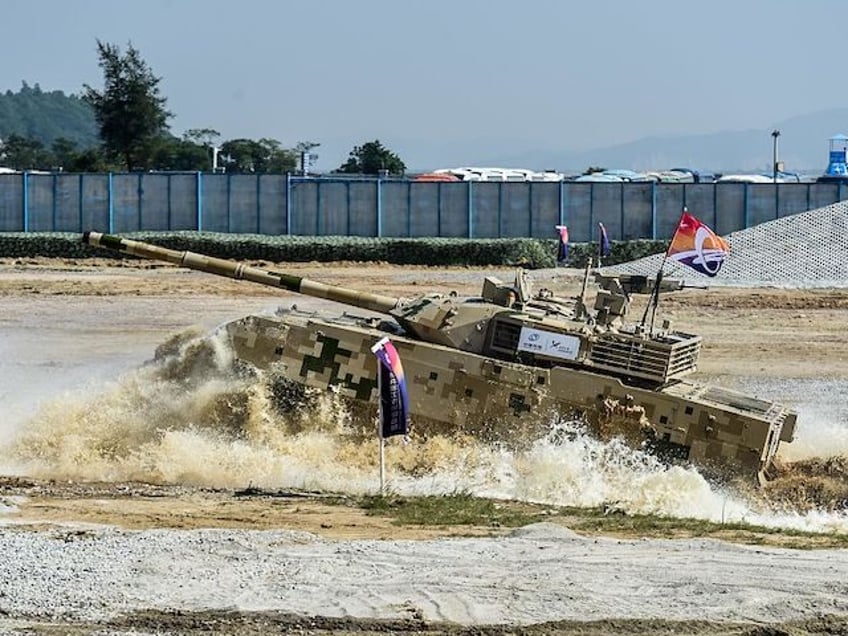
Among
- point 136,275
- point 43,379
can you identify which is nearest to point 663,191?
point 136,275

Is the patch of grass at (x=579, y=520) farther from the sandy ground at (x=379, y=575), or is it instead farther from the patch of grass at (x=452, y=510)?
the sandy ground at (x=379, y=575)

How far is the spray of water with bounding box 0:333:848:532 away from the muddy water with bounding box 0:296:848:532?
2 cm

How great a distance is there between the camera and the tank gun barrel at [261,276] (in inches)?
867

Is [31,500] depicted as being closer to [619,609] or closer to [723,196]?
[619,609]

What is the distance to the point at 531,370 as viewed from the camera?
20.3 metres

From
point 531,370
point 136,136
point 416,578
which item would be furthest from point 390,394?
point 136,136

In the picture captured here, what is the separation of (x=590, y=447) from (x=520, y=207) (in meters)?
27.8

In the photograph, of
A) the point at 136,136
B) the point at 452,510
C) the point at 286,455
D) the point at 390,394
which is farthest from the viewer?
the point at 136,136

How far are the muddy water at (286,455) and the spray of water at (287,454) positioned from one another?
19mm

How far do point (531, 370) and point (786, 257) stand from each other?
23.4 m

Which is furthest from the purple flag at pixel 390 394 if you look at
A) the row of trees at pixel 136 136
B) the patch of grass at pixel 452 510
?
the row of trees at pixel 136 136

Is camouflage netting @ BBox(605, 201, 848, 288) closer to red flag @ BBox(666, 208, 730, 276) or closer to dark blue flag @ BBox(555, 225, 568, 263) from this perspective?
dark blue flag @ BBox(555, 225, 568, 263)

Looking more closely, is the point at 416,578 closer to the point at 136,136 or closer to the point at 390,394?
the point at 390,394

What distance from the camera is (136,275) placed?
134 feet
